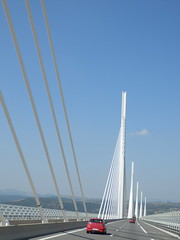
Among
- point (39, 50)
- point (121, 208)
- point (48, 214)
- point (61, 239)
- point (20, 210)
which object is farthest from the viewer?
point (121, 208)

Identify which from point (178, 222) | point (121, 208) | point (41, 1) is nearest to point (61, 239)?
point (41, 1)

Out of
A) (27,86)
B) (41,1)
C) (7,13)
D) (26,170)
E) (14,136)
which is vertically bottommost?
(26,170)

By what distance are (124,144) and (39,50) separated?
44.2m

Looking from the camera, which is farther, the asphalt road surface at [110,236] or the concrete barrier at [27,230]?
the asphalt road surface at [110,236]

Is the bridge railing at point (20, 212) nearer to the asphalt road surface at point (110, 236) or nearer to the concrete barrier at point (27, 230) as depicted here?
the concrete barrier at point (27, 230)

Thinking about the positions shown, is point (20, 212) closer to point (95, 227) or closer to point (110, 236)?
point (95, 227)

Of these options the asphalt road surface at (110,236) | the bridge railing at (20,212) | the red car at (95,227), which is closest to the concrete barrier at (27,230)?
the asphalt road surface at (110,236)

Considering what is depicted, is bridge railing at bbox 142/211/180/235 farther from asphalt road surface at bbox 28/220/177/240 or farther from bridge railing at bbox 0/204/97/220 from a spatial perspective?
bridge railing at bbox 0/204/97/220

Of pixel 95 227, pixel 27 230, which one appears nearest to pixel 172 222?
pixel 95 227

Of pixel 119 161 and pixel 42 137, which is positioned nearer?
pixel 42 137

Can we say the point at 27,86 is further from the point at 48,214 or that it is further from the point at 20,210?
the point at 48,214

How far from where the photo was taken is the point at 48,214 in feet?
119

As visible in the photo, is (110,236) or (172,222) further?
(172,222)

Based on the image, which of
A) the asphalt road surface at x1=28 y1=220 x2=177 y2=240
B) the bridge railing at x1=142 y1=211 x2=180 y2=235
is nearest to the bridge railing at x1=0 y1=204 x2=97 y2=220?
the asphalt road surface at x1=28 y1=220 x2=177 y2=240
